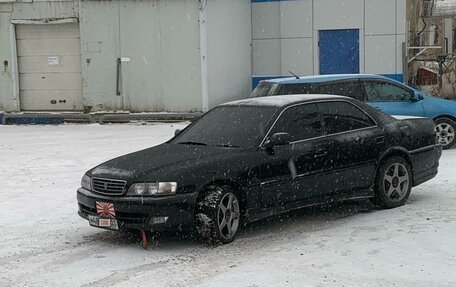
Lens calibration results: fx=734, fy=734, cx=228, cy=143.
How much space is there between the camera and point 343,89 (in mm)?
12867

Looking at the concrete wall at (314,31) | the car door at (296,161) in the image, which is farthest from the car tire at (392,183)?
the concrete wall at (314,31)

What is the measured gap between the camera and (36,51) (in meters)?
21.5

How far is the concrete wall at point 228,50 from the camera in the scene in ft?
67.4

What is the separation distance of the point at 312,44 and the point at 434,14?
688 centimetres

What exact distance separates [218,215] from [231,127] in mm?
1399

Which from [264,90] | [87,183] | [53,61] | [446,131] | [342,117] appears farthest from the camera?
[53,61]

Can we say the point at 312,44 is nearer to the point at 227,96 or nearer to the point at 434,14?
the point at 227,96

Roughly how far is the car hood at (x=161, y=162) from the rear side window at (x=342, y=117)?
1377 mm

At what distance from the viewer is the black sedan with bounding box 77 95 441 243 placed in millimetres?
7332

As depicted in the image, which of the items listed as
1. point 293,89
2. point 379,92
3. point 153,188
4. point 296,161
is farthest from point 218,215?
point 379,92

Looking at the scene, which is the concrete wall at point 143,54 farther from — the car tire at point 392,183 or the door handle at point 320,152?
the door handle at point 320,152

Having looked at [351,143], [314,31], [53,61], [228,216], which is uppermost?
[314,31]

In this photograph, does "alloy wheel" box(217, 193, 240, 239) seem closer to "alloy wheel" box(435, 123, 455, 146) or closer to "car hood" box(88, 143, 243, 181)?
"car hood" box(88, 143, 243, 181)

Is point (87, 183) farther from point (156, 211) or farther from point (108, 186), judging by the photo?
point (156, 211)
